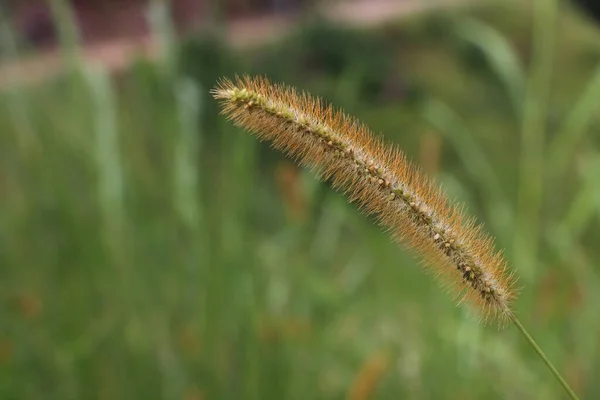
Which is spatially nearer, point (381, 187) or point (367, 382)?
point (381, 187)

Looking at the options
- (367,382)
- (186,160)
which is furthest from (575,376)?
A: (186,160)

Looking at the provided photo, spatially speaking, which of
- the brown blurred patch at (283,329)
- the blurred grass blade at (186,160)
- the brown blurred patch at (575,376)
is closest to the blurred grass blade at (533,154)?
the brown blurred patch at (575,376)

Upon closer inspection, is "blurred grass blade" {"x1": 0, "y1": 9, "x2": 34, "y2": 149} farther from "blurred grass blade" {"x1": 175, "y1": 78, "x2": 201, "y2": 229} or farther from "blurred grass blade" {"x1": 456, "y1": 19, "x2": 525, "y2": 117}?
"blurred grass blade" {"x1": 456, "y1": 19, "x2": 525, "y2": 117}

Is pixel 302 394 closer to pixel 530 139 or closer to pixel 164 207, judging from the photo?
pixel 164 207

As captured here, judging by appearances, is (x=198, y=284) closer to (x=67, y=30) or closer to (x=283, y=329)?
(x=283, y=329)

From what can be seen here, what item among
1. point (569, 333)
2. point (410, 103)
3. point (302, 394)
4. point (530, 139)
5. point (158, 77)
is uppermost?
point (410, 103)

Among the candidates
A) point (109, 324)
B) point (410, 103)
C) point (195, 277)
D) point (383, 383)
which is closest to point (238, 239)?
point (195, 277)

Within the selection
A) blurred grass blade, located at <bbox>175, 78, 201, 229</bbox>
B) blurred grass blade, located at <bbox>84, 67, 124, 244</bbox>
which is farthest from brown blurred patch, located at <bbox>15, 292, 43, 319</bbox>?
blurred grass blade, located at <bbox>175, 78, 201, 229</bbox>

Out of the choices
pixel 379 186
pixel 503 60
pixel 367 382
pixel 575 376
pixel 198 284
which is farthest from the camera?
pixel 503 60
